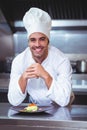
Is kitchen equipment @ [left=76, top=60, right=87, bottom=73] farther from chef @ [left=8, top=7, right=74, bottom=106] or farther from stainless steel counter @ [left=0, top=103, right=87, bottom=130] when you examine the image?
stainless steel counter @ [left=0, top=103, right=87, bottom=130]

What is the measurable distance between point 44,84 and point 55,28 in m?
1.86

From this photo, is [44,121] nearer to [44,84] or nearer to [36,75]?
[36,75]

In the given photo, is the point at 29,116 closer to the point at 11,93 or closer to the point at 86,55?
the point at 11,93

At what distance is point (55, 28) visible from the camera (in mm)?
3170

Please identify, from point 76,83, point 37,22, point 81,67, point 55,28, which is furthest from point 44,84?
point 55,28

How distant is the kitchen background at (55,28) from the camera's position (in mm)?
3016

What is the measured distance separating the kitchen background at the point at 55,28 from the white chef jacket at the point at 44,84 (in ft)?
4.57

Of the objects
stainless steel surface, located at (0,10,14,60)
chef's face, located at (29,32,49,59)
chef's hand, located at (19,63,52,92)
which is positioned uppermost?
chef's face, located at (29,32,49,59)

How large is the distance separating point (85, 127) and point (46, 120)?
14cm

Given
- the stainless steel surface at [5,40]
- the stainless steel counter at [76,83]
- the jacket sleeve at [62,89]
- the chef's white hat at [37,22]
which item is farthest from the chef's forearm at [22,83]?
the stainless steel surface at [5,40]

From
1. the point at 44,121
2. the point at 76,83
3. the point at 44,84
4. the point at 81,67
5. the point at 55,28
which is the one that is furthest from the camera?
the point at 55,28

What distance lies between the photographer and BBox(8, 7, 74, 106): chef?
124cm

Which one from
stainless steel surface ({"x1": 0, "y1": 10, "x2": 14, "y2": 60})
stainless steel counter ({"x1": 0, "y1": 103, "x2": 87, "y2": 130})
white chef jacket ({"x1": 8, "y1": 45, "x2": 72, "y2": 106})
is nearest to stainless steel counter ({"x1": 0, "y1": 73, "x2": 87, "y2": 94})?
stainless steel surface ({"x1": 0, "y1": 10, "x2": 14, "y2": 60})

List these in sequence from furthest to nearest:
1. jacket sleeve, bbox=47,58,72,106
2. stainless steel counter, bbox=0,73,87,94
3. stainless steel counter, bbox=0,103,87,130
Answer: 1. stainless steel counter, bbox=0,73,87,94
2. jacket sleeve, bbox=47,58,72,106
3. stainless steel counter, bbox=0,103,87,130
